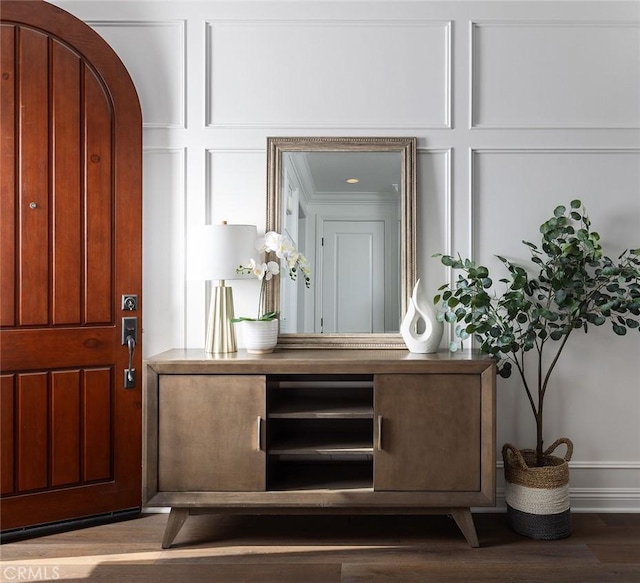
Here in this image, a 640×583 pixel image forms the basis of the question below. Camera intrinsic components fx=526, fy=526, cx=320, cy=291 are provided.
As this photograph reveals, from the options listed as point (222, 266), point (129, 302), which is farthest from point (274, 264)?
point (129, 302)

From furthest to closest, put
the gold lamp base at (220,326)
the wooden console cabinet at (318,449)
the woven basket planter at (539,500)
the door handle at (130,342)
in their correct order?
the door handle at (130,342), the gold lamp base at (220,326), the woven basket planter at (539,500), the wooden console cabinet at (318,449)

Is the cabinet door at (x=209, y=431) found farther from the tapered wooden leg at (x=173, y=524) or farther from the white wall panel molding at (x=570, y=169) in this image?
the white wall panel molding at (x=570, y=169)

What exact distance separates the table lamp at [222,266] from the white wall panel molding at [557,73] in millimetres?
1279

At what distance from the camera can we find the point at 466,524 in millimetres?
2211

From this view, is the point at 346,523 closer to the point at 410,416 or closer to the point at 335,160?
the point at 410,416

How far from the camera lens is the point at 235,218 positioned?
2.63 m

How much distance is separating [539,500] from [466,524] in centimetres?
35

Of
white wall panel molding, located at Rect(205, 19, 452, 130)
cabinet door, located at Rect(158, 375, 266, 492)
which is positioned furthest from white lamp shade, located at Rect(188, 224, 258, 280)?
white wall panel molding, located at Rect(205, 19, 452, 130)

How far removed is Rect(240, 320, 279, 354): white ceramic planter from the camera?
7.80 ft

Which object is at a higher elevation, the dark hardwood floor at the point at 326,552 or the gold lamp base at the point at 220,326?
the gold lamp base at the point at 220,326

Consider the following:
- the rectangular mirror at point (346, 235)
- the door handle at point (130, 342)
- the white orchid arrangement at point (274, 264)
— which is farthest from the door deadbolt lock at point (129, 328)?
the rectangular mirror at point (346, 235)

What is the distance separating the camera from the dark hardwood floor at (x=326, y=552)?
6.56 feet

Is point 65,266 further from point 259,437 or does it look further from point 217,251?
point 259,437

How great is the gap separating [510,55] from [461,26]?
28 centimetres
